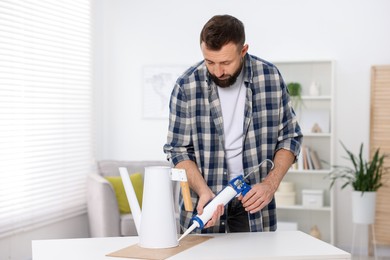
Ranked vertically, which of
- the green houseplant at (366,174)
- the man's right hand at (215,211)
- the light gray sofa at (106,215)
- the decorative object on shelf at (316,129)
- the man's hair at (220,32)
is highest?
the man's hair at (220,32)

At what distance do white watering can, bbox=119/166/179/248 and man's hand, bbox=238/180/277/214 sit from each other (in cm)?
31

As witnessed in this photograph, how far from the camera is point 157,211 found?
205 centimetres

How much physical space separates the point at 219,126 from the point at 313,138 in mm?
3383

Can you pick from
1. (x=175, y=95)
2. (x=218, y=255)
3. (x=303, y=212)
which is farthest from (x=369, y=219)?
(x=218, y=255)

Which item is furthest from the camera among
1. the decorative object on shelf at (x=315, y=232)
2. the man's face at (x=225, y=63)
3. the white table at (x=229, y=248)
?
the decorative object on shelf at (x=315, y=232)

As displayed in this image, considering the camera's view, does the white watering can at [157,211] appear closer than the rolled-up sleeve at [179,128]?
Yes

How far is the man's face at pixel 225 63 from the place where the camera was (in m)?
2.37

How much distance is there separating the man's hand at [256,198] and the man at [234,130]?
158 mm

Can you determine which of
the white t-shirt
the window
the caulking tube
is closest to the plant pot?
the window

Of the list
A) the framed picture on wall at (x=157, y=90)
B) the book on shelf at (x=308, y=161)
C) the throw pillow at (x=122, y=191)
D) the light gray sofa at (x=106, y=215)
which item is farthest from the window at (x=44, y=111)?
the book on shelf at (x=308, y=161)

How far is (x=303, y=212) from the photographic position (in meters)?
5.83

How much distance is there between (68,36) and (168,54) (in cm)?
111

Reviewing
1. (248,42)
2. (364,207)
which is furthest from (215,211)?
(248,42)

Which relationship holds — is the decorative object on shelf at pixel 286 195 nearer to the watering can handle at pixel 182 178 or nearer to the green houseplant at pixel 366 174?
the green houseplant at pixel 366 174
